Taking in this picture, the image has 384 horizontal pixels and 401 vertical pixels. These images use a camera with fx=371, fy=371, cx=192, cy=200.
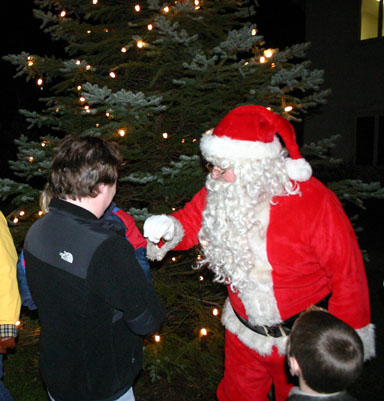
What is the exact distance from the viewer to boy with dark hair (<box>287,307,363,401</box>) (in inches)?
61.8

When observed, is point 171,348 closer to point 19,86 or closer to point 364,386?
point 364,386

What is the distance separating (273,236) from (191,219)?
65 centimetres

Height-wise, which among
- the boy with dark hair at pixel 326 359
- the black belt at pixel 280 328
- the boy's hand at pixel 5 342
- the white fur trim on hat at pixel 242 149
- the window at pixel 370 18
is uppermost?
the window at pixel 370 18

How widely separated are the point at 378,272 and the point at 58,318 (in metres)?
6.41

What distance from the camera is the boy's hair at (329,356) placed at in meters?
1.57

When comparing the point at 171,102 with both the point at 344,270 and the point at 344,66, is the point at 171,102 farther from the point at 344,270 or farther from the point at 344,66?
the point at 344,66

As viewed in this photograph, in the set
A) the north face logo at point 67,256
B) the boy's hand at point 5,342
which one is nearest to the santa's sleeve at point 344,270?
the north face logo at point 67,256

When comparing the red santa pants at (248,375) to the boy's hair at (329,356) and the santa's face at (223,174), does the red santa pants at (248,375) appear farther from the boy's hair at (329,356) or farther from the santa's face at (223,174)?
the santa's face at (223,174)

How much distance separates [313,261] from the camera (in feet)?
7.20

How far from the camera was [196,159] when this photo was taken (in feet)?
10.6

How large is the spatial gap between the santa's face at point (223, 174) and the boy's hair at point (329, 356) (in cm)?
99

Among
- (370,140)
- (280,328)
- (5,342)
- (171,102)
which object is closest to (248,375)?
(280,328)

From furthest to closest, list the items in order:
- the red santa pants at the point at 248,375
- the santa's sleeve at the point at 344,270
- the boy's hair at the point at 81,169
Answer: the red santa pants at the point at 248,375 < the santa's sleeve at the point at 344,270 < the boy's hair at the point at 81,169

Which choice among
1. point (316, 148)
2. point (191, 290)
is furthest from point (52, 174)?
point (316, 148)
